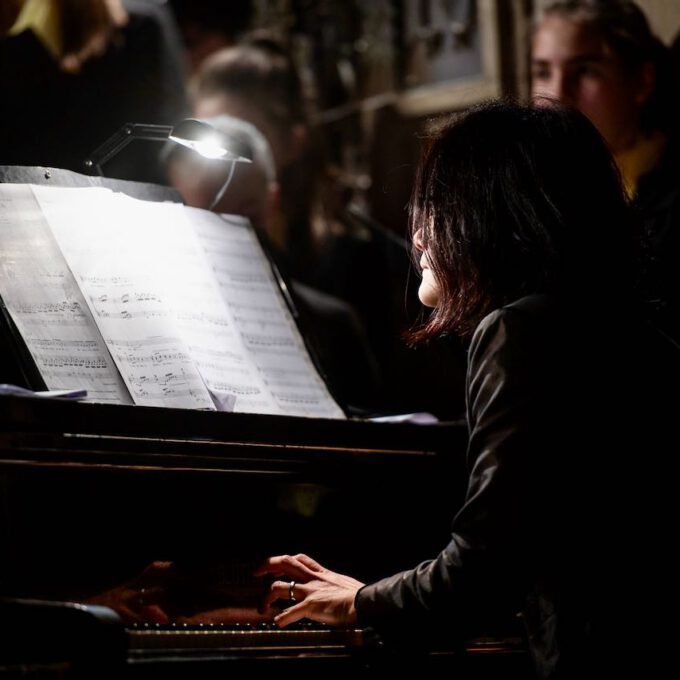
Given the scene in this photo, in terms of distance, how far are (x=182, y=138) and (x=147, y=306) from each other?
1.79 ft

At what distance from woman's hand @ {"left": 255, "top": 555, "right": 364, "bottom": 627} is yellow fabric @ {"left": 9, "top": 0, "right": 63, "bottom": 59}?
2787 millimetres

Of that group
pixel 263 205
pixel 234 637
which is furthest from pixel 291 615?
pixel 263 205

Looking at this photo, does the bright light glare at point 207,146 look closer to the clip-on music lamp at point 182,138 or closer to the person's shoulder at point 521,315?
the clip-on music lamp at point 182,138

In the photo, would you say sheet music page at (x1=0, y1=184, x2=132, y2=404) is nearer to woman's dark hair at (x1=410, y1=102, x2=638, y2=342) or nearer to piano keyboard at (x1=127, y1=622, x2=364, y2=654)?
piano keyboard at (x1=127, y1=622, x2=364, y2=654)

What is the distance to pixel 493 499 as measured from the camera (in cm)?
194

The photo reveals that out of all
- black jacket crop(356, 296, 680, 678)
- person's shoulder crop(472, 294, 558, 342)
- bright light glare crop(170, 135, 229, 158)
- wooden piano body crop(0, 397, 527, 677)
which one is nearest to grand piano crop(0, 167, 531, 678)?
wooden piano body crop(0, 397, 527, 677)

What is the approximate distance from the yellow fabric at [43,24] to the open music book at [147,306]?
190 cm

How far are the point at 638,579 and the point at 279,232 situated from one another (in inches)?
168

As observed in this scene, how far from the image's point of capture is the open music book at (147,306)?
2.32m

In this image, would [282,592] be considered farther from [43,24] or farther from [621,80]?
[43,24]

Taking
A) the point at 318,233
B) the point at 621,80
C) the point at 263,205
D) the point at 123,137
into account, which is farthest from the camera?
the point at 318,233

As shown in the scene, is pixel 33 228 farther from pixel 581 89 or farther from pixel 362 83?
pixel 362 83

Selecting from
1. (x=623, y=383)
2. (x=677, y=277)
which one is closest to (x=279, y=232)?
(x=677, y=277)

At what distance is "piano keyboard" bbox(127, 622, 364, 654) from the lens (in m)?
1.93
